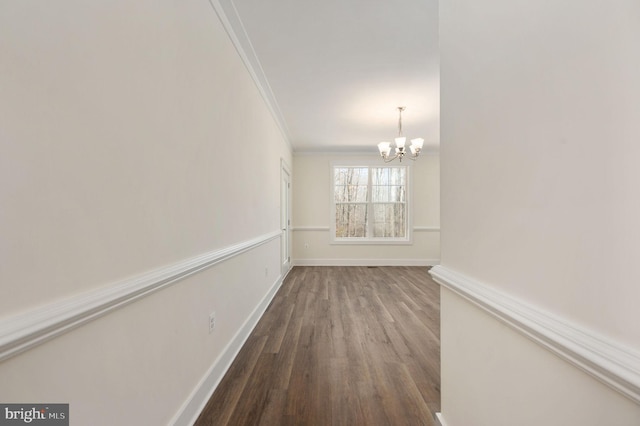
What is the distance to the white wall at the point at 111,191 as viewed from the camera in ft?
2.18

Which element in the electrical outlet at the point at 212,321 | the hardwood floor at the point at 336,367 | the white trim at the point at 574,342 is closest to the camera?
the white trim at the point at 574,342

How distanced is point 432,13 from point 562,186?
1975 millimetres

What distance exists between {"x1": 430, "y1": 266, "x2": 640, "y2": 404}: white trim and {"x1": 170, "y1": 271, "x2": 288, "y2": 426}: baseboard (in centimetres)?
148

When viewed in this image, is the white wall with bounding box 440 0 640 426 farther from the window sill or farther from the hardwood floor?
the window sill

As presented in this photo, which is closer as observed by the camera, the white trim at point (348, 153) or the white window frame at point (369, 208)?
the white trim at point (348, 153)

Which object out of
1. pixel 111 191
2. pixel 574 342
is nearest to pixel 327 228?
pixel 111 191

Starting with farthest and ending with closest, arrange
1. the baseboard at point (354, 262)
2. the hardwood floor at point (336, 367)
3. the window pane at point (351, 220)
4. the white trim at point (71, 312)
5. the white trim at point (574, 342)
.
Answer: the window pane at point (351, 220) → the baseboard at point (354, 262) → the hardwood floor at point (336, 367) → the white trim at point (71, 312) → the white trim at point (574, 342)

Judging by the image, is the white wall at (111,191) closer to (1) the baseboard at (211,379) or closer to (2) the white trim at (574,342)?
(1) the baseboard at (211,379)

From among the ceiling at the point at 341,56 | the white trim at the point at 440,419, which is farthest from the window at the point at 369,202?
the white trim at the point at 440,419

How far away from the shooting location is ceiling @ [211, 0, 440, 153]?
1973 mm

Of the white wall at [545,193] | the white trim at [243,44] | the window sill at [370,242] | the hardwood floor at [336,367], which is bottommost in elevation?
the hardwood floor at [336,367]

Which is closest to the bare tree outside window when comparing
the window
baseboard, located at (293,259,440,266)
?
the window

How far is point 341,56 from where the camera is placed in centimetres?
253

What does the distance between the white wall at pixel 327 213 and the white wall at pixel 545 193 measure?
199 inches
